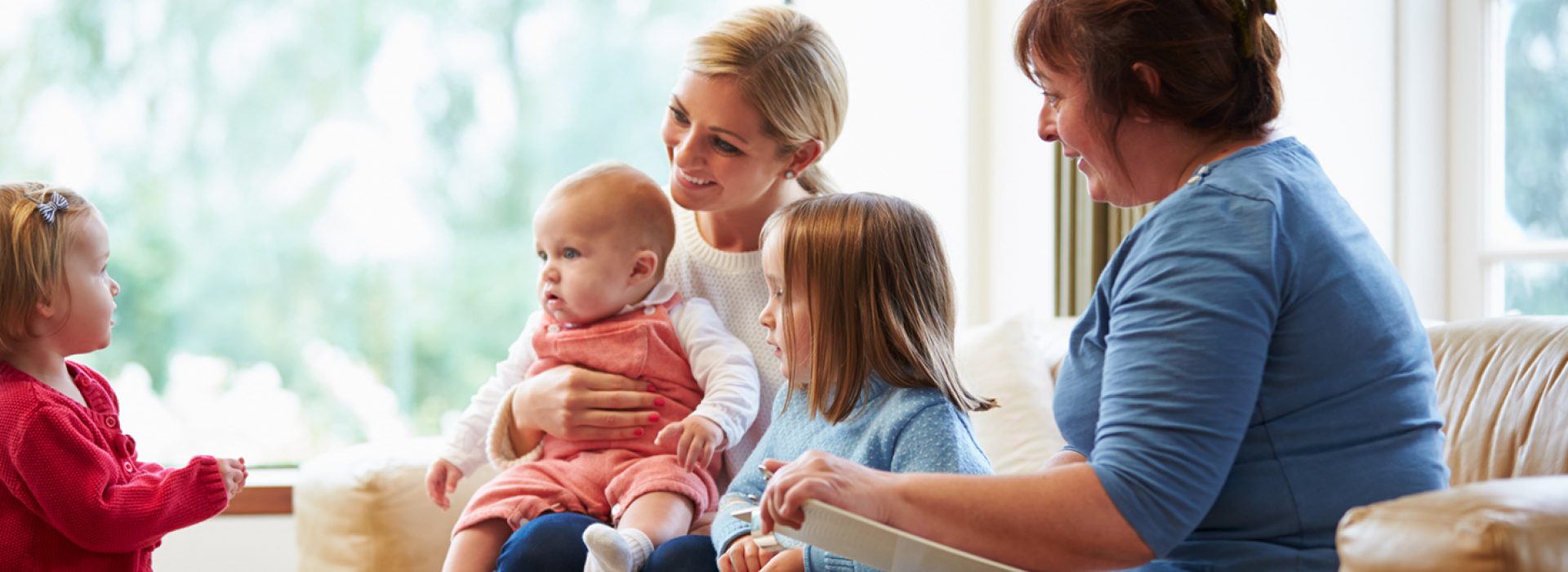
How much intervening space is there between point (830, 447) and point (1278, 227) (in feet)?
2.10

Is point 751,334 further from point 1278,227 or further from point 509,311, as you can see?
point 509,311

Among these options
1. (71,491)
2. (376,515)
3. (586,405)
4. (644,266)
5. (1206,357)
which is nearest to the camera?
(1206,357)

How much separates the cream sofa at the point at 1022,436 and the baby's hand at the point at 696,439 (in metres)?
0.34

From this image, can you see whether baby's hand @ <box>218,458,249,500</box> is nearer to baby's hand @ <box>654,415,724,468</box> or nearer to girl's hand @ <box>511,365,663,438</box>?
girl's hand @ <box>511,365,663,438</box>

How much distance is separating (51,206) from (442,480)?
0.65 m

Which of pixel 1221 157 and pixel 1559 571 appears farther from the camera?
pixel 1221 157

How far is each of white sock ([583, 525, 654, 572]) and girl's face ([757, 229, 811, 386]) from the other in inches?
10.9

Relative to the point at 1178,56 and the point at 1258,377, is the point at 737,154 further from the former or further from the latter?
the point at 1258,377

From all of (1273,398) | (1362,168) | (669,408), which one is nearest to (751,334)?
(669,408)

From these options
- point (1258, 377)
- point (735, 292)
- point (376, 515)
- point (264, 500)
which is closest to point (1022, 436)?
point (735, 292)

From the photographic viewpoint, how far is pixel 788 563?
149 cm

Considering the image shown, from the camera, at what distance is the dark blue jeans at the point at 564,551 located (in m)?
1.65

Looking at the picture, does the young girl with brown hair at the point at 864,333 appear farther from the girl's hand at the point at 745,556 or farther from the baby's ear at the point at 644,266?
the baby's ear at the point at 644,266

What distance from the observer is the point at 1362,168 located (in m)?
2.84
